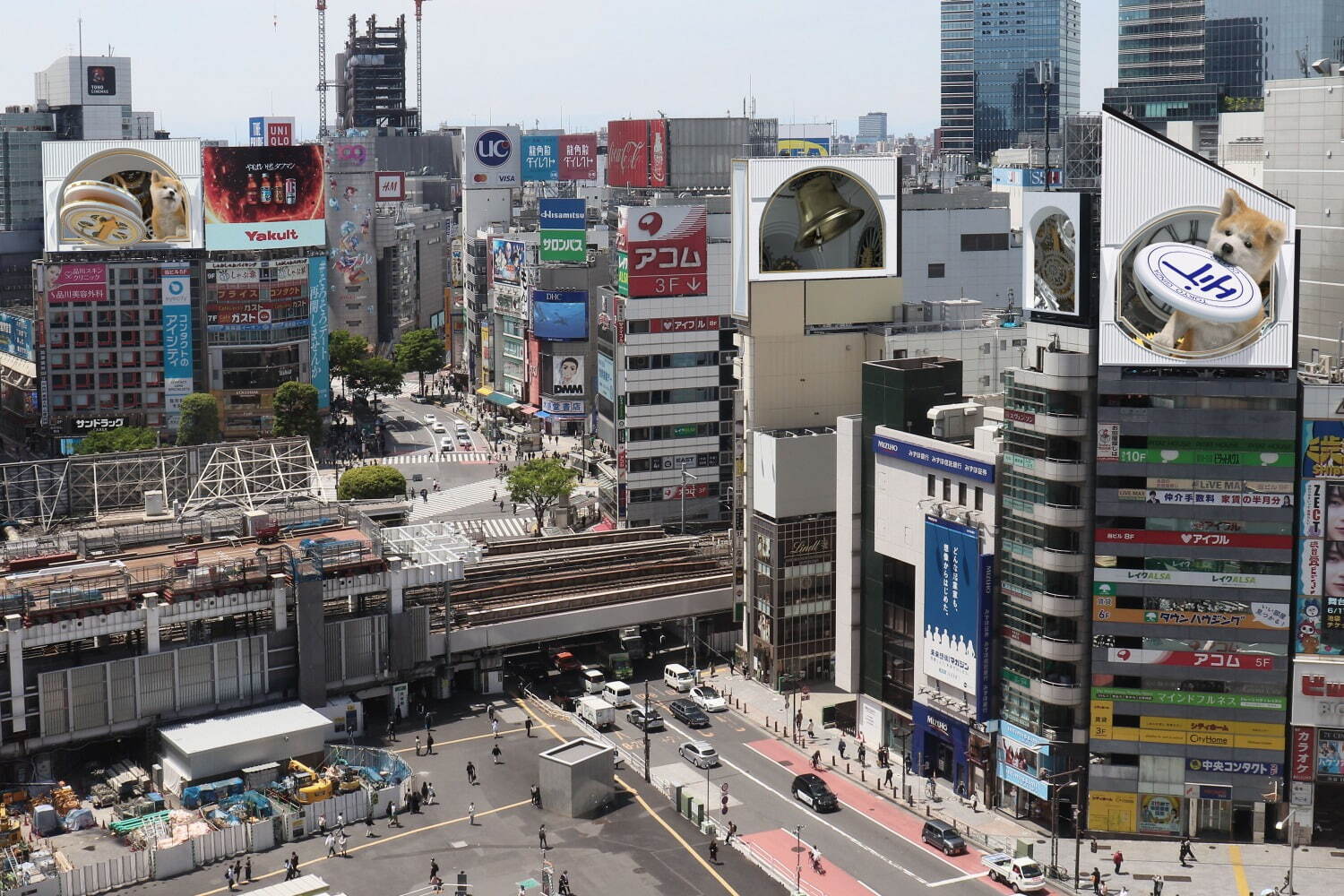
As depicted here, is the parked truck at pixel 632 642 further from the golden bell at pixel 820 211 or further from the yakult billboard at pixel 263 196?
the yakult billboard at pixel 263 196

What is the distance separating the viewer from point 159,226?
176125 mm

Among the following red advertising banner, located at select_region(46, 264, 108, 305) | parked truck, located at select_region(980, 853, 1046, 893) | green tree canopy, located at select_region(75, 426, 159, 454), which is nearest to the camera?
parked truck, located at select_region(980, 853, 1046, 893)

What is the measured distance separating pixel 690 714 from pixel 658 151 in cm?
9410

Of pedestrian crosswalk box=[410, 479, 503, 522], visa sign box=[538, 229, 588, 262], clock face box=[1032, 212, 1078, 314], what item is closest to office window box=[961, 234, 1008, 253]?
pedestrian crosswalk box=[410, 479, 503, 522]

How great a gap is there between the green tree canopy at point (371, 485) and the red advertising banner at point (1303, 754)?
89324 millimetres

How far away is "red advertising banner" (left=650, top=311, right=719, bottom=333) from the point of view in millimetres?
133875

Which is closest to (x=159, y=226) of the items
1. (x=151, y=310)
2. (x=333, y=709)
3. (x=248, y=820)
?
(x=151, y=310)

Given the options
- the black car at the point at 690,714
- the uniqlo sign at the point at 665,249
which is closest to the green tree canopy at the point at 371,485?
the uniqlo sign at the point at 665,249

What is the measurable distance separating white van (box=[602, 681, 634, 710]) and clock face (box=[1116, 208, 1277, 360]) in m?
39.0

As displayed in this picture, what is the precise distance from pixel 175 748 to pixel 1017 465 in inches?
1776

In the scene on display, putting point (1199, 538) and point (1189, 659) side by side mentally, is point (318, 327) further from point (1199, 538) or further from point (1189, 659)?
point (1189, 659)

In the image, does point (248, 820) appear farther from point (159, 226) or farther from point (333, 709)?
point (159, 226)

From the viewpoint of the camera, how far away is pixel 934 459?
90562 mm

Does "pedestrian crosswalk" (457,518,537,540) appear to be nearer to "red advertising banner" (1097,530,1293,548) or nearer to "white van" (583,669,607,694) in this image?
"white van" (583,669,607,694)
